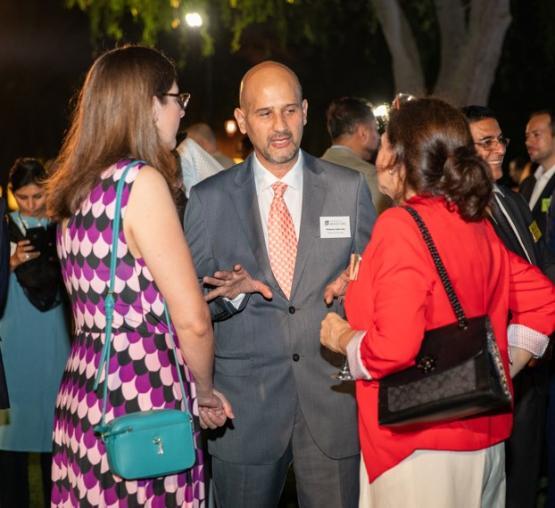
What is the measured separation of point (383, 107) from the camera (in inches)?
158

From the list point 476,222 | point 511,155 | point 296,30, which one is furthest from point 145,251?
point 511,155

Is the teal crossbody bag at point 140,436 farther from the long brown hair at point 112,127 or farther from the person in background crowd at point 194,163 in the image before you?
the person in background crowd at point 194,163

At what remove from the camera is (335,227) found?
13.0ft

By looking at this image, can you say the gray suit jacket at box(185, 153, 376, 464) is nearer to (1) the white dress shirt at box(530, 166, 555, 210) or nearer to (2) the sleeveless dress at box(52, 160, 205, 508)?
(2) the sleeveless dress at box(52, 160, 205, 508)

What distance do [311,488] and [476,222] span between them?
149cm

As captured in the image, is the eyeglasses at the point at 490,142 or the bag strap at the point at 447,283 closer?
the bag strap at the point at 447,283

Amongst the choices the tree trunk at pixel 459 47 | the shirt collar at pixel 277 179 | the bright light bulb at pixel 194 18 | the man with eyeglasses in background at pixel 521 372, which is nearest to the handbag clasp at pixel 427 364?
the shirt collar at pixel 277 179

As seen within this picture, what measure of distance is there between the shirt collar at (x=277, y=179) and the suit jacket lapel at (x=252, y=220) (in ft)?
0.09

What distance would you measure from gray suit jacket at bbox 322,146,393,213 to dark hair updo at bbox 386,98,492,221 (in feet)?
9.82

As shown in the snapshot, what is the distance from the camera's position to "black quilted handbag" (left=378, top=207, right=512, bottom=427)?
2680mm

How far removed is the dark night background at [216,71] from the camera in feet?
67.2

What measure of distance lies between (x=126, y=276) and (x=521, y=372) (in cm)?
260

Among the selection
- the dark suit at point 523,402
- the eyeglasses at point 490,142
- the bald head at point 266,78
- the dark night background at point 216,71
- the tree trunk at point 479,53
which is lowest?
the dark suit at point 523,402

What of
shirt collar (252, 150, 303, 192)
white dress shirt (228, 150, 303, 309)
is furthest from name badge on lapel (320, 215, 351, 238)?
shirt collar (252, 150, 303, 192)
